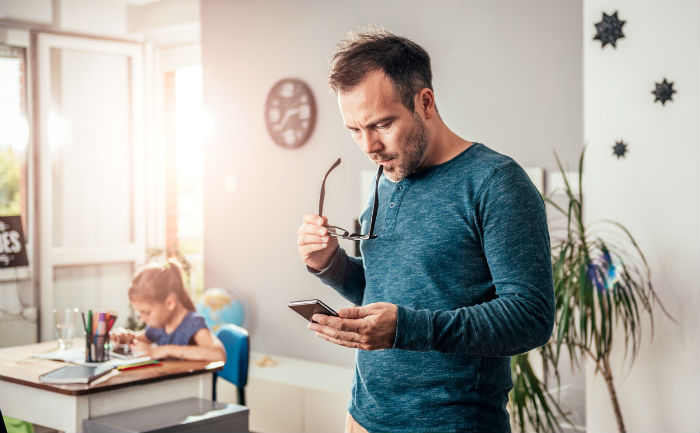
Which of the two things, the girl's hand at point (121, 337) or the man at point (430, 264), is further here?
the girl's hand at point (121, 337)

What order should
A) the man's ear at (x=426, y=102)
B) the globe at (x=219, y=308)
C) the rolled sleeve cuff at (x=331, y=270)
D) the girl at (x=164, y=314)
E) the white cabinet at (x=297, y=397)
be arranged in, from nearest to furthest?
1. the man's ear at (x=426, y=102)
2. the rolled sleeve cuff at (x=331, y=270)
3. the girl at (x=164, y=314)
4. the white cabinet at (x=297, y=397)
5. the globe at (x=219, y=308)

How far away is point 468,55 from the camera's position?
415 centimetres

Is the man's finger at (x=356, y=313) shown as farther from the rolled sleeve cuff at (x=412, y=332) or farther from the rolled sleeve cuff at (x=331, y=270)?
the rolled sleeve cuff at (x=331, y=270)

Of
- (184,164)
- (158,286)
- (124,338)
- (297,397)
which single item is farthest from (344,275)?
(184,164)

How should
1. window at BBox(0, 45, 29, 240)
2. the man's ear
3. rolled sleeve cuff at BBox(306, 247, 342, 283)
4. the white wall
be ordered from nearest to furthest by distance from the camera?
the man's ear → rolled sleeve cuff at BBox(306, 247, 342, 283) → the white wall → window at BBox(0, 45, 29, 240)

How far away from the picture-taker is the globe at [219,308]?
512 centimetres

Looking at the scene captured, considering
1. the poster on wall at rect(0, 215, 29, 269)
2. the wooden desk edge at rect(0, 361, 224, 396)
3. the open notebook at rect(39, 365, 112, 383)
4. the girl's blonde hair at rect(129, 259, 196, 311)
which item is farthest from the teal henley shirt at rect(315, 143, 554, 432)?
the poster on wall at rect(0, 215, 29, 269)

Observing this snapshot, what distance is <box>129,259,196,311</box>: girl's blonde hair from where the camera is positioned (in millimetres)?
3057

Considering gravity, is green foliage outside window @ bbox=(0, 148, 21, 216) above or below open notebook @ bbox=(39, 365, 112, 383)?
above

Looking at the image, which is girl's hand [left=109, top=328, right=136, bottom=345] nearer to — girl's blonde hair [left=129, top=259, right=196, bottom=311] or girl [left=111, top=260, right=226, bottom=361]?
girl [left=111, top=260, right=226, bottom=361]

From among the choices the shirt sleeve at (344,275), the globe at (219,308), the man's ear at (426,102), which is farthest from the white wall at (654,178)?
the globe at (219,308)

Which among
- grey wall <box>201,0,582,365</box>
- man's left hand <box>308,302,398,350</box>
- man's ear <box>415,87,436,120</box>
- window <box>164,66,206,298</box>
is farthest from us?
window <box>164,66,206,298</box>

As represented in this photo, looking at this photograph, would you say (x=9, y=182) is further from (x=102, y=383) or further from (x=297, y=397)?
(x=102, y=383)

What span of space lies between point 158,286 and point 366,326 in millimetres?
2017
